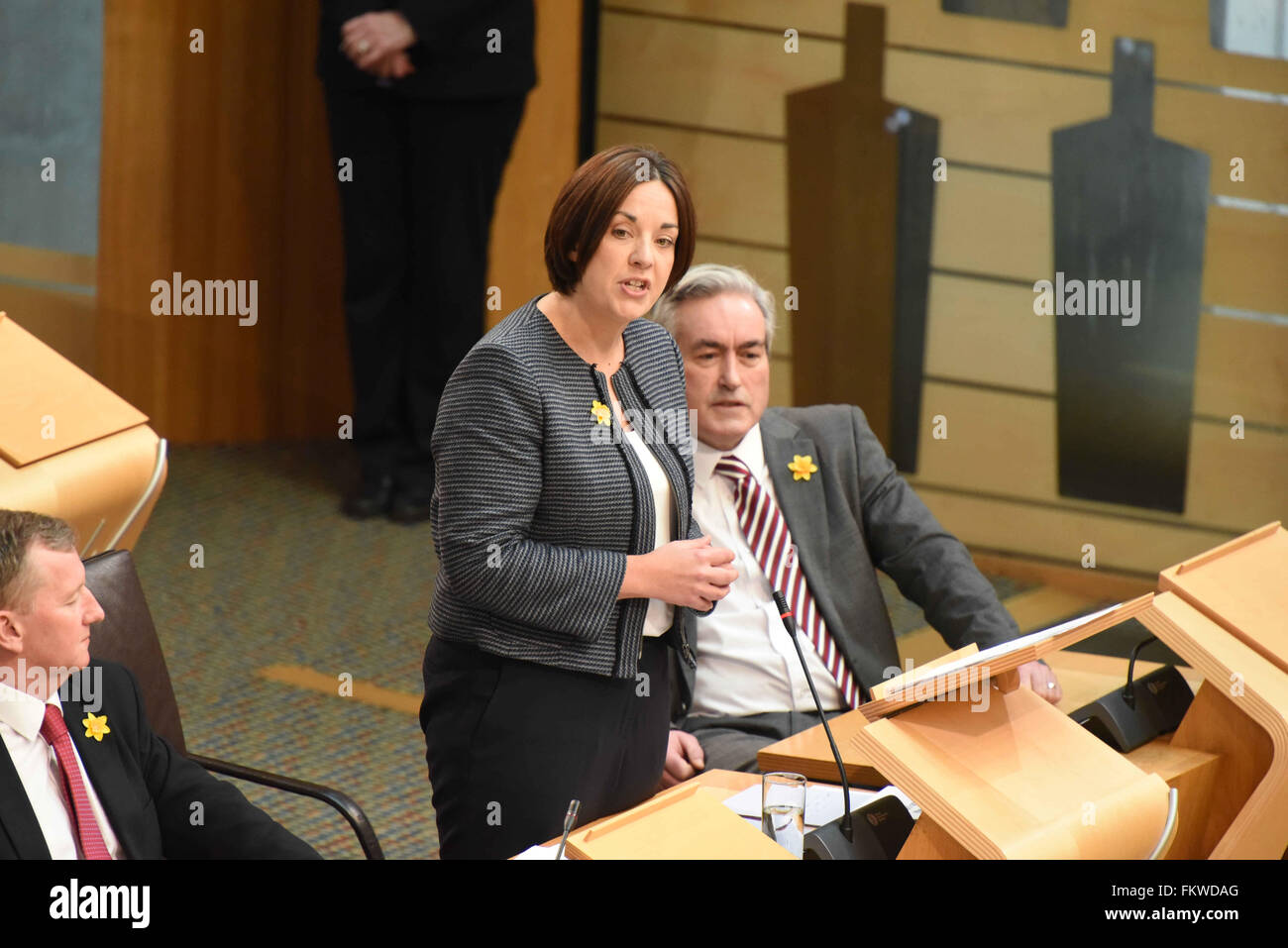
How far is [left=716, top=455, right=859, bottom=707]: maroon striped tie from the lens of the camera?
2.70m

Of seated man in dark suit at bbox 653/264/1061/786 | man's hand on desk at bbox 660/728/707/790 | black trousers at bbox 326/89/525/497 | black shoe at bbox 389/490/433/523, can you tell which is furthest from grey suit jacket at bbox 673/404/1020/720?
black shoe at bbox 389/490/433/523

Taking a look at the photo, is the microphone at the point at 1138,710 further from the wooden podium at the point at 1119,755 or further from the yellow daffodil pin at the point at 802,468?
the yellow daffodil pin at the point at 802,468

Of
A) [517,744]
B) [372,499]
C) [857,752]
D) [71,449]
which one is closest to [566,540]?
[517,744]

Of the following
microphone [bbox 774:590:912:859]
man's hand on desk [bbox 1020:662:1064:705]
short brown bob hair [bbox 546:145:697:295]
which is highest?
short brown bob hair [bbox 546:145:697:295]

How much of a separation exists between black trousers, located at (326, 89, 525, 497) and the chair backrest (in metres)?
2.74

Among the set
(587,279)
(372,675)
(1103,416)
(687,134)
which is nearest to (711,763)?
(587,279)

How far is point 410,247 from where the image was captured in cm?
517

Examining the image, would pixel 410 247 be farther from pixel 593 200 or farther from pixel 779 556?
pixel 593 200

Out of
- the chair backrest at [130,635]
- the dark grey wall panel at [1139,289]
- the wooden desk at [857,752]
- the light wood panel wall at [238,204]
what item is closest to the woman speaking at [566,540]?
the wooden desk at [857,752]

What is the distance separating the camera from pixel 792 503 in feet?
9.03

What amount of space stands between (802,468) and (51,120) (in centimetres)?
323

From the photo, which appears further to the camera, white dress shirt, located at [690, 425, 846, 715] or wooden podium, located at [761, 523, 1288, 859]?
white dress shirt, located at [690, 425, 846, 715]

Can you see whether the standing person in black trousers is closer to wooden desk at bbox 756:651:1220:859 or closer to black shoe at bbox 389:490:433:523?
black shoe at bbox 389:490:433:523

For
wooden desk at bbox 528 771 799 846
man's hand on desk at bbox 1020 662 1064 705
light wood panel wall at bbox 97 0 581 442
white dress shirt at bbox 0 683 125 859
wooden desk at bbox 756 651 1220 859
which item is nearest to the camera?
white dress shirt at bbox 0 683 125 859
